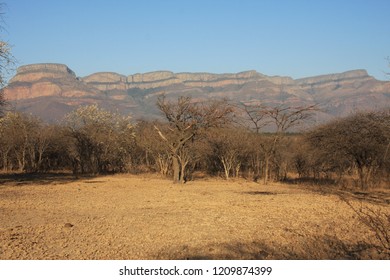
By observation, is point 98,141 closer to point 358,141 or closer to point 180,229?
point 358,141

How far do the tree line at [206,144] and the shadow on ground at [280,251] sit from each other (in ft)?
43.4

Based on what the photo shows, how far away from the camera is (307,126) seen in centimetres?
3075

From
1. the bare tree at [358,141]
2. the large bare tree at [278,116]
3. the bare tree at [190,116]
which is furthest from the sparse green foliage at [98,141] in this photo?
the bare tree at [358,141]

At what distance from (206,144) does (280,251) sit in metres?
28.3

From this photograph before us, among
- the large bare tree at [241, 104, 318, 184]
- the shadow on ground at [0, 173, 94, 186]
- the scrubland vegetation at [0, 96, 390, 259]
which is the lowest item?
the shadow on ground at [0, 173, 94, 186]

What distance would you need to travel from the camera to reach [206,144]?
37.4m

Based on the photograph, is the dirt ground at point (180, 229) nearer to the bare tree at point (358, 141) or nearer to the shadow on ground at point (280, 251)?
the shadow on ground at point (280, 251)

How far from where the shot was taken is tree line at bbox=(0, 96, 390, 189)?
84.7ft

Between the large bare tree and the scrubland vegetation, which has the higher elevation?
the large bare tree

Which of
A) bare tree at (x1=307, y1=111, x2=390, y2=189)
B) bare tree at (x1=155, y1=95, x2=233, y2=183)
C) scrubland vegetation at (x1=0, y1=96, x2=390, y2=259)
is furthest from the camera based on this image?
bare tree at (x1=155, y1=95, x2=233, y2=183)

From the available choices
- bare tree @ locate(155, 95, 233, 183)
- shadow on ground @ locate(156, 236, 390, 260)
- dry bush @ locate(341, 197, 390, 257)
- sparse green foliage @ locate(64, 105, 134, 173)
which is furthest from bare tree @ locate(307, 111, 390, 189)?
sparse green foliage @ locate(64, 105, 134, 173)

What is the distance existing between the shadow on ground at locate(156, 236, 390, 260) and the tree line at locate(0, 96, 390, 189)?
13.2 meters

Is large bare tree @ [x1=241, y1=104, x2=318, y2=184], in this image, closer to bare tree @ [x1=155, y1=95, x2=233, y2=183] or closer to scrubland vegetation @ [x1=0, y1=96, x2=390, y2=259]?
scrubland vegetation @ [x1=0, y1=96, x2=390, y2=259]

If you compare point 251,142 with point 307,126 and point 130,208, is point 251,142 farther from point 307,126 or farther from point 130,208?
point 130,208
